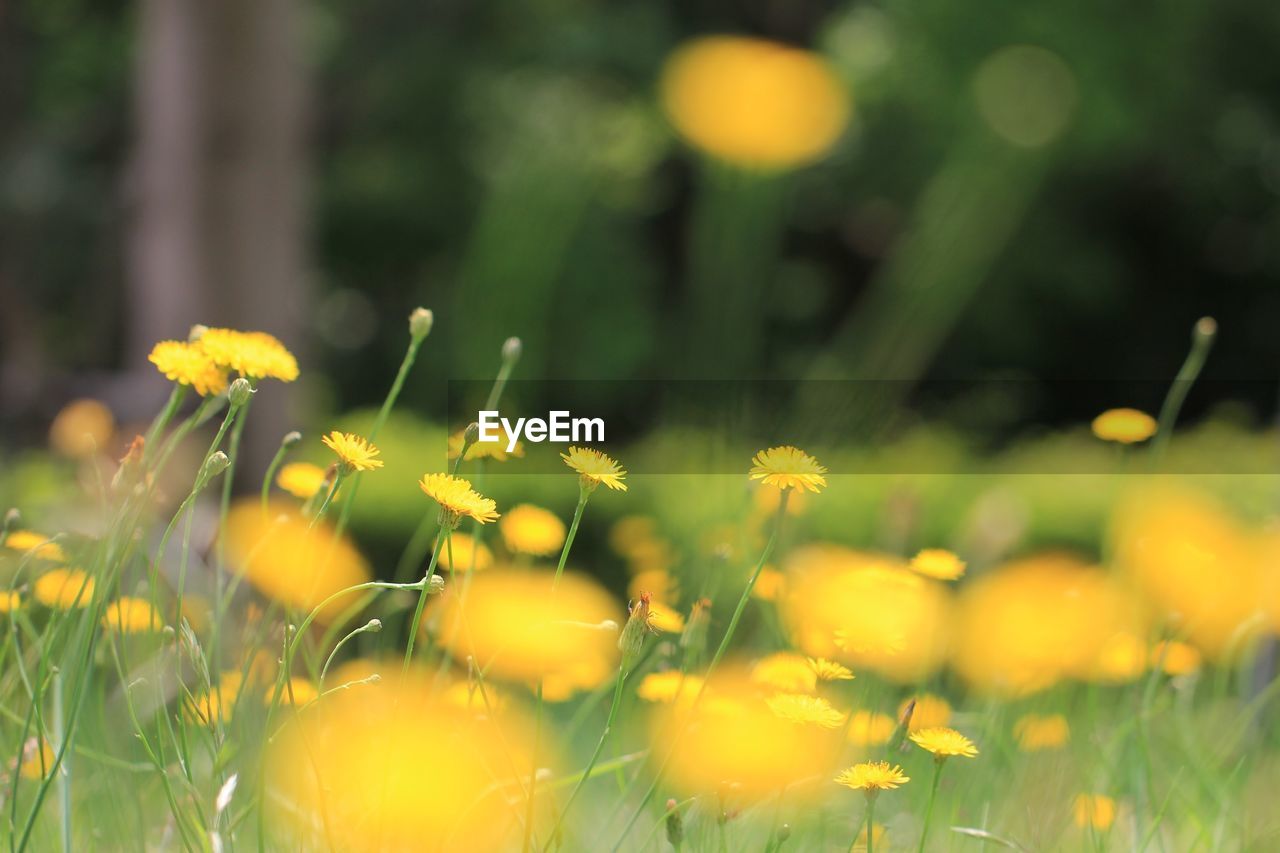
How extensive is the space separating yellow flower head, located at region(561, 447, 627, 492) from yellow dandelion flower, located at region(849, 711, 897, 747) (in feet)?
1.36

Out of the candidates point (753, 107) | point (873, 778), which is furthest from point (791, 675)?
point (753, 107)

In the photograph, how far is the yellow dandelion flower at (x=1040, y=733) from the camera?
57.2 inches

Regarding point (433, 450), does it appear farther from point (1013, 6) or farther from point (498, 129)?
point (498, 129)

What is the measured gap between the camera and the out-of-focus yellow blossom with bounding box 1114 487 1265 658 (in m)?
1.49

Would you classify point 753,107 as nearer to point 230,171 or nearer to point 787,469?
point 787,469

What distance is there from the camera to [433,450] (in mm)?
5176

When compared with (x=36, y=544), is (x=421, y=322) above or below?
above

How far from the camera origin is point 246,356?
1.05 m

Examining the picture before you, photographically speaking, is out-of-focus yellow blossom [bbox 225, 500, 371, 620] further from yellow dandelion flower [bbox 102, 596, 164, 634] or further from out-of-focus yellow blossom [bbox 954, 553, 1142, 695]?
out-of-focus yellow blossom [bbox 954, 553, 1142, 695]

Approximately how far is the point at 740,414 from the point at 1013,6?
10.2 meters

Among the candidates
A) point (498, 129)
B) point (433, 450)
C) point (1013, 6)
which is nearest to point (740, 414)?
point (433, 450)

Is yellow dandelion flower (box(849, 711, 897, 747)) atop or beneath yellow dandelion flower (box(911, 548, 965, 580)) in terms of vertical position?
beneath

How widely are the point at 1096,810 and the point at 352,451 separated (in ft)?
2.50

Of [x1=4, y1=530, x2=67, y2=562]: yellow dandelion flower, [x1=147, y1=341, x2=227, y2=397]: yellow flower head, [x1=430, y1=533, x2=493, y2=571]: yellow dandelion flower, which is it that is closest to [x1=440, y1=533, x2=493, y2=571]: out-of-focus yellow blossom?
[x1=430, y1=533, x2=493, y2=571]: yellow dandelion flower
